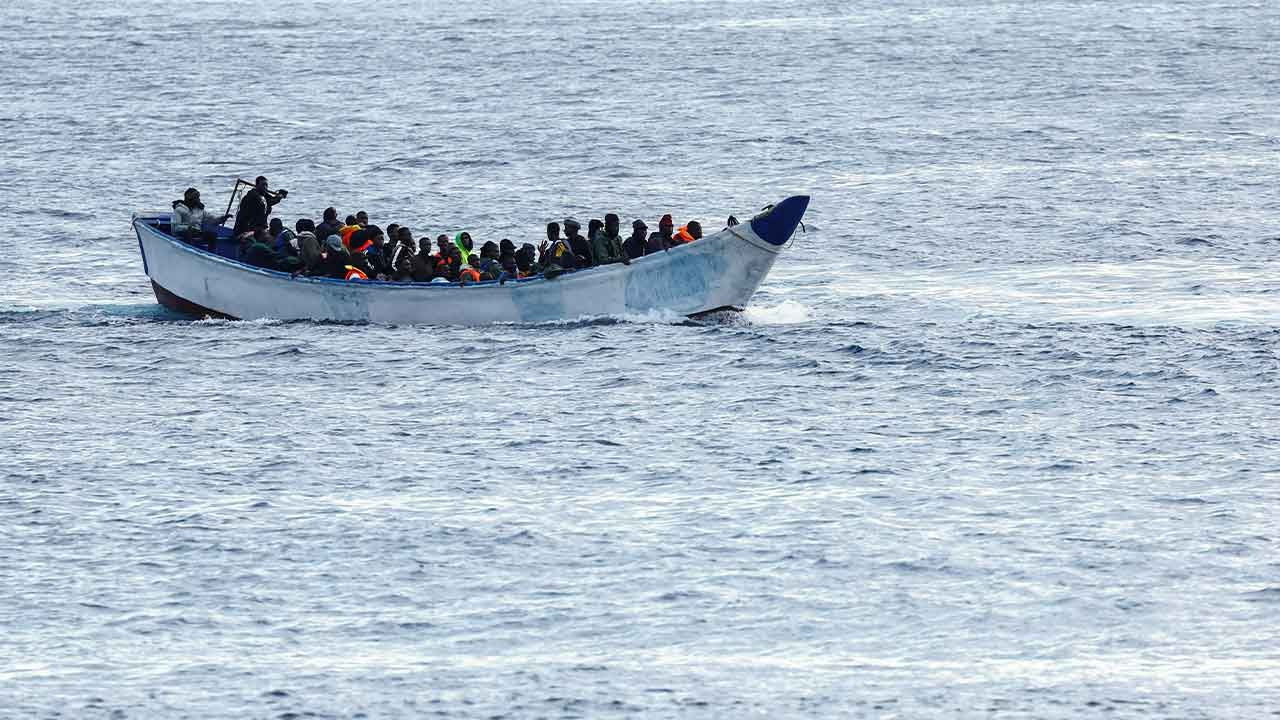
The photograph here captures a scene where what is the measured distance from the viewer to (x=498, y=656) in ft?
79.9

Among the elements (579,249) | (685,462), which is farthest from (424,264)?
(685,462)

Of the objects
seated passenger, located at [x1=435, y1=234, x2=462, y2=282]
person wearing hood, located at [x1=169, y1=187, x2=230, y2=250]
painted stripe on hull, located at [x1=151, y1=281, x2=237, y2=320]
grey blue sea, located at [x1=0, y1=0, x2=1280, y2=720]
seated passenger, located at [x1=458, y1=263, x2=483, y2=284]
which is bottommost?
grey blue sea, located at [x1=0, y1=0, x2=1280, y2=720]

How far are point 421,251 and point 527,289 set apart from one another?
2102 millimetres

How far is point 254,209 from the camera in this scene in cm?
3953

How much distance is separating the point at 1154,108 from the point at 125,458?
Answer: 5474 centimetres

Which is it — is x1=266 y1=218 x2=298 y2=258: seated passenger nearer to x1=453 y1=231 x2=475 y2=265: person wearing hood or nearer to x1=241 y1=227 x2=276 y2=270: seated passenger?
x1=241 y1=227 x2=276 y2=270: seated passenger

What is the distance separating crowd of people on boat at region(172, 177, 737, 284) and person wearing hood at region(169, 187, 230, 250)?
0.58 m

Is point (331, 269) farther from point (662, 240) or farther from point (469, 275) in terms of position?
point (662, 240)

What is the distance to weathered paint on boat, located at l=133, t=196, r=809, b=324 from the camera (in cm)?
3747

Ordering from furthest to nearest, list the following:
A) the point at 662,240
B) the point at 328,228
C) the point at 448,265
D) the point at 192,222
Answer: the point at 192,222
the point at 328,228
the point at 448,265
the point at 662,240

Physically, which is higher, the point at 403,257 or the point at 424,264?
the point at 403,257

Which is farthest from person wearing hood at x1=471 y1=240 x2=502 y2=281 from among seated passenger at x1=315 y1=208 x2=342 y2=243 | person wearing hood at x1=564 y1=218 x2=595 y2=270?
Result: seated passenger at x1=315 y1=208 x2=342 y2=243

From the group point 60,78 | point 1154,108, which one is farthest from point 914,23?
point 60,78

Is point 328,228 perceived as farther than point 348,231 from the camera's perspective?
Yes
